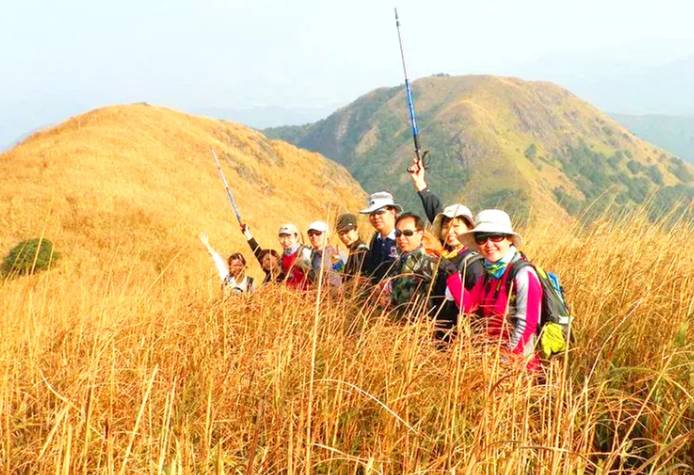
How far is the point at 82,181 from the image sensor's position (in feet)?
110

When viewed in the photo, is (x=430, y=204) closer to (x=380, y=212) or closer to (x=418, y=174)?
(x=418, y=174)

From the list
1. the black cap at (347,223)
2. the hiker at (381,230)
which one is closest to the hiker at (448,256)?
the hiker at (381,230)

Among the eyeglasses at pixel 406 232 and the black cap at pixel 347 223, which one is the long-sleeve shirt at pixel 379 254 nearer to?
the black cap at pixel 347 223

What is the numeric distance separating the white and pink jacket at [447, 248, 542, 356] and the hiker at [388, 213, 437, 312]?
1.59ft

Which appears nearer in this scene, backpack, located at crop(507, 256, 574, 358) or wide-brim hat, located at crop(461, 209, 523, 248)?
backpack, located at crop(507, 256, 574, 358)

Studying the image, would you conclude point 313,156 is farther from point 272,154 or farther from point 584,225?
point 584,225

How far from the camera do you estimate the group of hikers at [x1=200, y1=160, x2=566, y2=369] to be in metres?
2.96

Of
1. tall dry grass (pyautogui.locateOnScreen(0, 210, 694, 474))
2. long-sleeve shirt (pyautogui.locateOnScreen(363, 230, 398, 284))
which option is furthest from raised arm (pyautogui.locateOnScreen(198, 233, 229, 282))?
tall dry grass (pyautogui.locateOnScreen(0, 210, 694, 474))

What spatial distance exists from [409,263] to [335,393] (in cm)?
180

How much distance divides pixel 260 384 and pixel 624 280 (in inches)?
93.2

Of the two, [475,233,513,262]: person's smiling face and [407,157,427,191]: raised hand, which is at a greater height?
[407,157,427,191]: raised hand

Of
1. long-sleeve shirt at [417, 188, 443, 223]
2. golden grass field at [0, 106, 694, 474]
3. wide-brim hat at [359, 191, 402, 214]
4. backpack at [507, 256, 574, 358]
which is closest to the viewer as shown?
golden grass field at [0, 106, 694, 474]

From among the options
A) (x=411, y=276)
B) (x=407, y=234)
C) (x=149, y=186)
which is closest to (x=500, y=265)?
(x=411, y=276)

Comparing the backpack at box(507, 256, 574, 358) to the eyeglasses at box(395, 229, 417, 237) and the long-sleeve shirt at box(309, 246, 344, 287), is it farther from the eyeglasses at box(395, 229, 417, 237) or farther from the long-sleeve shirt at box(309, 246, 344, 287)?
the long-sleeve shirt at box(309, 246, 344, 287)
